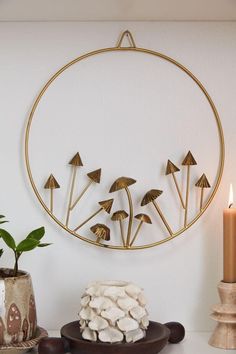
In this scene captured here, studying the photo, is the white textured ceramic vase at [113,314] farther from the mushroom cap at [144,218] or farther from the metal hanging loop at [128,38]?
the metal hanging loop at [128,38]

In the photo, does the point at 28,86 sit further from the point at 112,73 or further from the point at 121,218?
the point at 121,218

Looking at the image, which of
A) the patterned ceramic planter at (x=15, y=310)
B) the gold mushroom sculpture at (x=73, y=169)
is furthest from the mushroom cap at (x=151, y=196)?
the patterned ceramic planter at (x=15, y=310)

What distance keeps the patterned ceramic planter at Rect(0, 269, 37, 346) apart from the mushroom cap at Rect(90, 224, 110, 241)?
144 mm

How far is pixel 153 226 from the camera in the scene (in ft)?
3.11

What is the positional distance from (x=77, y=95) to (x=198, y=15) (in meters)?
0.21

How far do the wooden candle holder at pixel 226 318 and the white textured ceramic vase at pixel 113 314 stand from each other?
0.36 ft

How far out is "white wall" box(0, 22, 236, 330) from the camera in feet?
3.11

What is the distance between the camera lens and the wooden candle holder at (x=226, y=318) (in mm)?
837

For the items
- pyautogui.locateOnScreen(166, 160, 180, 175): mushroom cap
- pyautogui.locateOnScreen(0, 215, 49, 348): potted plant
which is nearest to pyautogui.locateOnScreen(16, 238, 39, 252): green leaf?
pyautogui.locateOnScreen(0, 215, 49, 348): potted plant

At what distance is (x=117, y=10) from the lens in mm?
921

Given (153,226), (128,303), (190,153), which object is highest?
(190,153)

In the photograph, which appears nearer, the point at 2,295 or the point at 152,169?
the point at 2,295

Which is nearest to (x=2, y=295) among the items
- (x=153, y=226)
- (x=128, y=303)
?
(x=128, y=303)

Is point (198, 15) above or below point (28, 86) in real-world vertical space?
above
